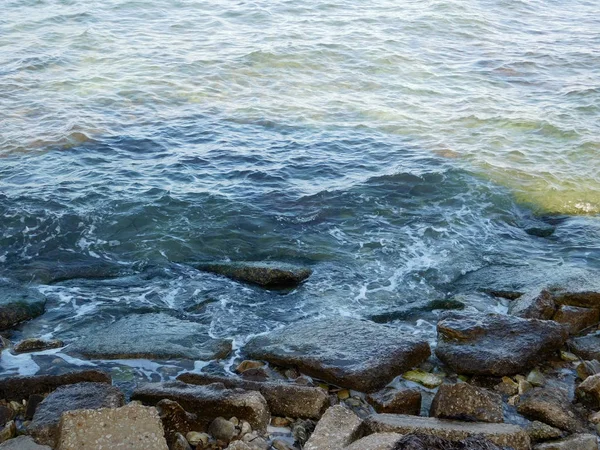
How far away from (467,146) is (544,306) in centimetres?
644

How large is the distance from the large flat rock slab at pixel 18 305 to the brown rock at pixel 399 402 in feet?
14.5

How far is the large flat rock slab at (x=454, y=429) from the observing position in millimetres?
6434

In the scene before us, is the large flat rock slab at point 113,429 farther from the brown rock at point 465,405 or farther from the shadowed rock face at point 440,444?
the brown rock at point 465,405

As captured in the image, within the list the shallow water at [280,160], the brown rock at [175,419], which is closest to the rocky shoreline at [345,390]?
the brown rock at [175,419]

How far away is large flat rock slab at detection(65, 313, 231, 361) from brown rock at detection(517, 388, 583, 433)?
3.28 meters

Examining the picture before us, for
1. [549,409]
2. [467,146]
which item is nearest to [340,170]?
[467,146]

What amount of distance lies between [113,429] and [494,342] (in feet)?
14.0

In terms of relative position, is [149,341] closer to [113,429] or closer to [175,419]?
[175,419]

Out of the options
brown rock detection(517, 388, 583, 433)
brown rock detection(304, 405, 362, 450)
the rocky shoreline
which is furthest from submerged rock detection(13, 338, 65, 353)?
brown rock detection(517, 388, 583, 433)

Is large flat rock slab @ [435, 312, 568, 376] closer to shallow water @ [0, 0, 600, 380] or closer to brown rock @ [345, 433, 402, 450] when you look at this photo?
shallow water @ [0, 0, 600, 380]

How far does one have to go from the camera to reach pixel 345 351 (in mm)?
8125

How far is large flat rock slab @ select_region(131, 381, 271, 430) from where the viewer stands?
6957 millimetres

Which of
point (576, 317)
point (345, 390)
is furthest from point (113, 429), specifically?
point (576, 317)

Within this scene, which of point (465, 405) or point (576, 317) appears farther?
point (576, 317)
